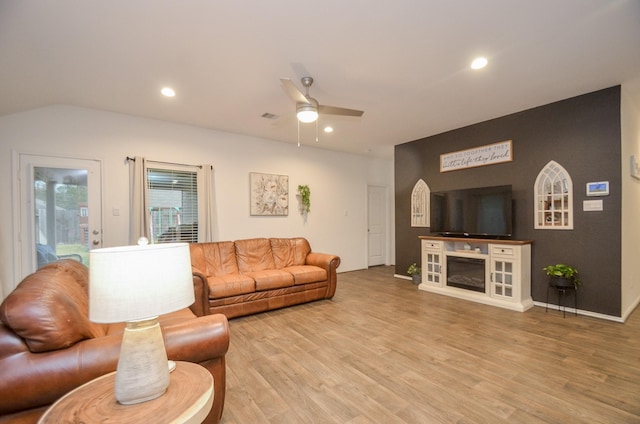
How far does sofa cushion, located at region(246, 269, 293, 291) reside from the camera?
3938 mm

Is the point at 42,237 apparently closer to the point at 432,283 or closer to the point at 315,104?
the point at 315,104

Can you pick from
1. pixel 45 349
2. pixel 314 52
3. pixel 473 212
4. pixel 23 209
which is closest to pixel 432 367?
pixel 45 349

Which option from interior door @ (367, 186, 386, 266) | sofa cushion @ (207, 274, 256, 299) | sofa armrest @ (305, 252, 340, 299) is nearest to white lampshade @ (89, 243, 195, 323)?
sofa cushion @ (207, 274, 256, 299)

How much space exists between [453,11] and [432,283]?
13.4ft

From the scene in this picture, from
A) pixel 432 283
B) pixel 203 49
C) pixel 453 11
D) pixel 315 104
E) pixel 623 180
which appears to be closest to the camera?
pixel 453 11

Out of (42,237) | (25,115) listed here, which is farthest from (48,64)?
(42,237)

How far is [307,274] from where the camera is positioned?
4316mm

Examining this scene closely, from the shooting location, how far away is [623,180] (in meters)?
3.42

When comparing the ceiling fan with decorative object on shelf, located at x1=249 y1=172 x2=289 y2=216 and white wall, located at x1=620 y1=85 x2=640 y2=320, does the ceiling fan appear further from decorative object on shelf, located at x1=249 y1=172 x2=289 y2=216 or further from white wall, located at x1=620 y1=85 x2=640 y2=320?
white wall, located at x1=620 y1=85 x2=640 y2=320

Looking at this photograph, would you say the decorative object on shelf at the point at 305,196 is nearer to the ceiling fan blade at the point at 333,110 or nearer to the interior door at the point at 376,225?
the interior door at the point at 376,225

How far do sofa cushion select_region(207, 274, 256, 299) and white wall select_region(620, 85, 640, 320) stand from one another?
15.3 ft

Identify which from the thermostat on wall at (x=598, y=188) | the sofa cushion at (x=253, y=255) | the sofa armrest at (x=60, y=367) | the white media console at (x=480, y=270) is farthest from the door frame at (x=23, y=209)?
the thermostat on wall at (x=598, y=188)

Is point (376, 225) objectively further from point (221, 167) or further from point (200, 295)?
point (200, 295)

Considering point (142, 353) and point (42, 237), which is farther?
point (42, 237)
